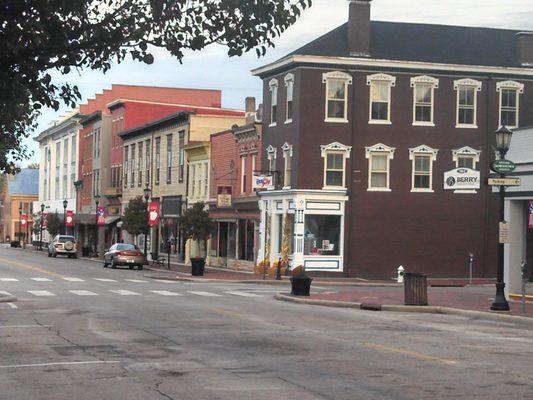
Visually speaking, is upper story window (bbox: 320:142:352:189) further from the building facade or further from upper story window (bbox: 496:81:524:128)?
upper story window (bbox: 496:81:524:128)

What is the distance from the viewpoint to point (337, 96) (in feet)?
162

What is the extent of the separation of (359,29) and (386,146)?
6097 mm

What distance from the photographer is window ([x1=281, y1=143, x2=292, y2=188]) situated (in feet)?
164

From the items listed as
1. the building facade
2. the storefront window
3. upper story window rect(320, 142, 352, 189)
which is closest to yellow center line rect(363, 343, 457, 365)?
the building facade

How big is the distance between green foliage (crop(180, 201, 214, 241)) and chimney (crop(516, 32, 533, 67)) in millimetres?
18992

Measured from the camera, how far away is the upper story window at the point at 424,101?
49878 millimetres

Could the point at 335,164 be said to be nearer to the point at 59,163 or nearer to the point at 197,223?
the point at 197,223

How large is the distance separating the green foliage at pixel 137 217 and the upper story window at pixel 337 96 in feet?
62.8

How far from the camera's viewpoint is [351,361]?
1457 cm

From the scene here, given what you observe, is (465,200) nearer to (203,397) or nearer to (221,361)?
(221,361)

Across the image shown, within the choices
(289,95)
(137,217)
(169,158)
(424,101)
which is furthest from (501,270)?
(169,158)

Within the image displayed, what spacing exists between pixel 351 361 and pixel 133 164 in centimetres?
6683

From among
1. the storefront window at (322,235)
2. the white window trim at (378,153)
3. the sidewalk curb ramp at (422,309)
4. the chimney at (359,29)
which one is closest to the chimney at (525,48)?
the chimney at (359,29)

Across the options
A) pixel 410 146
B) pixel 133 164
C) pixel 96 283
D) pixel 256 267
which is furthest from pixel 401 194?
pixel 133 164
